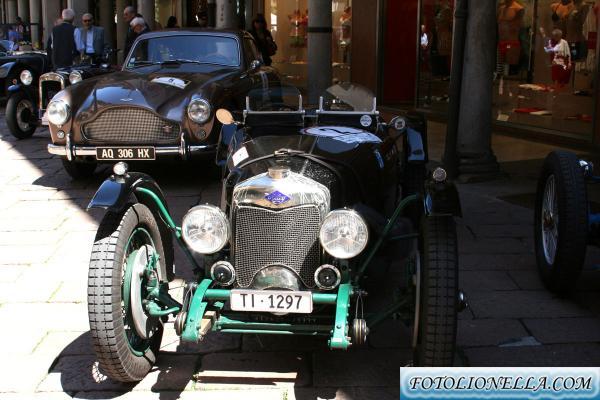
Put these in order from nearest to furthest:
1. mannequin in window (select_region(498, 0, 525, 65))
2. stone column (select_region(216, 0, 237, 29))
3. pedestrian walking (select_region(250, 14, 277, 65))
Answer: mannequin in window (select_region(498, 0, 525, 65)), pedestrian walking (select_region(250, 14, 277, 65)), stone column (select_region(216, 0, 237, 29))

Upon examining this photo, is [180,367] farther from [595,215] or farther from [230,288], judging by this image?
[595,215]

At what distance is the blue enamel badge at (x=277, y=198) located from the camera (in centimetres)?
372

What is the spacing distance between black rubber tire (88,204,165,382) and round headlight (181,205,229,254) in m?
0.28

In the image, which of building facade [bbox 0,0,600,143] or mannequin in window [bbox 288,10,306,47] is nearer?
building facade [bbox 0,0,600,143]

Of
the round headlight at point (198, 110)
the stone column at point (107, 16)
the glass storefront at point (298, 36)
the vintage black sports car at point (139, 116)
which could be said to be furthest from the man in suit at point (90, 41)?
the stone column at point (107, 16)

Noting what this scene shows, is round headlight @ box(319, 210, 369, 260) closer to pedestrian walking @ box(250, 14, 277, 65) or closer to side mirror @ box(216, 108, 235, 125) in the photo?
side mirror @ box(216, 108, 235, 125)

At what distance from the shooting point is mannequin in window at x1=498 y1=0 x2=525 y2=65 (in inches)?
445

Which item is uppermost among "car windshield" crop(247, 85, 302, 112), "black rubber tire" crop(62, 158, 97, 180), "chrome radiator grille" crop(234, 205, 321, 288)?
"car windshield" crop(247, 85, 302, 112)

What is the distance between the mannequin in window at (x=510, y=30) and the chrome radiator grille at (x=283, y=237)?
8377 mm

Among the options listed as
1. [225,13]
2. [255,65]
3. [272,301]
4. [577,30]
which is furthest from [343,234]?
[225,13]

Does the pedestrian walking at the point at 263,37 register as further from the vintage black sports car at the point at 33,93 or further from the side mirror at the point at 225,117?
the side mirror at the point at 225,117

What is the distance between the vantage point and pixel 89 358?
13.5 ft

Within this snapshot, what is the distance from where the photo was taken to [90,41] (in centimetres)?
1216

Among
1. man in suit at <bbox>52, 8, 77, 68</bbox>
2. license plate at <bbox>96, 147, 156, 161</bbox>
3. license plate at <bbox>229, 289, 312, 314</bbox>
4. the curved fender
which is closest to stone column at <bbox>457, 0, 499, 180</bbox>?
license plate at <bbox>96, 147, 156, 161</bbox>
